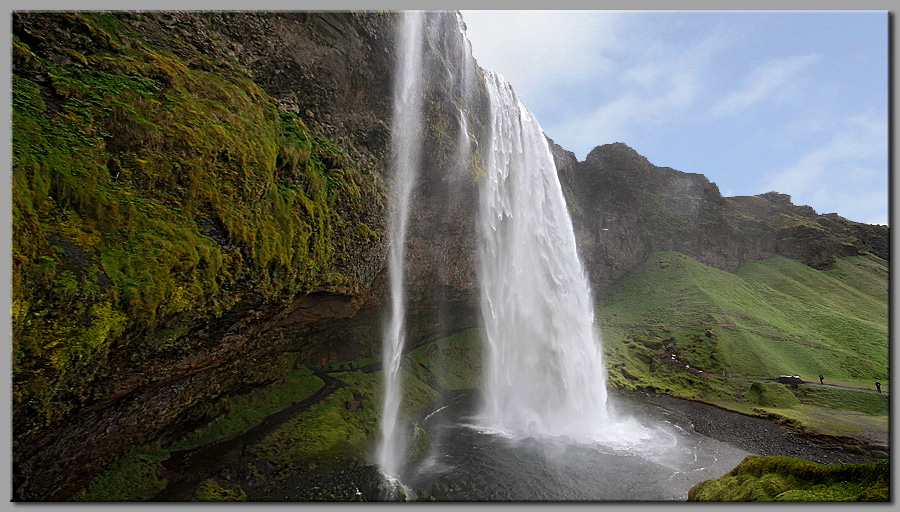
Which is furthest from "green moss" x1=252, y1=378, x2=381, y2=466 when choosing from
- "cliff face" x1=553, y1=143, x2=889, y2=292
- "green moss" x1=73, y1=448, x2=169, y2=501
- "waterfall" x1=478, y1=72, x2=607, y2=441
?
"cliff face" x1=553, y1=143, x2=889, y2=292

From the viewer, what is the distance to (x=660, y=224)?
188 feet

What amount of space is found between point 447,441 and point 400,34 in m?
17.9

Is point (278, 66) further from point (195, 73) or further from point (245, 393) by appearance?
point (245, 393)

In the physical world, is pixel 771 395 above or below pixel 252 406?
above

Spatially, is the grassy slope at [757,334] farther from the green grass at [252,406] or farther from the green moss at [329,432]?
the green grass at [252,406]

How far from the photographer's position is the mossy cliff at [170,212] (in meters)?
6.54

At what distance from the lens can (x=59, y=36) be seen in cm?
757

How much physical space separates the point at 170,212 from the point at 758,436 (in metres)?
26.3

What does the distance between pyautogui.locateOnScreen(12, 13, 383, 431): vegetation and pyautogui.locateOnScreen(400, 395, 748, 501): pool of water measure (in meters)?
8.26

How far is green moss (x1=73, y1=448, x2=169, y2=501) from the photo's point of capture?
876cm

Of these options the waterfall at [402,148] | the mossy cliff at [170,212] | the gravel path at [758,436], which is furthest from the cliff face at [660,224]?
the mossy cliff at [170,212]

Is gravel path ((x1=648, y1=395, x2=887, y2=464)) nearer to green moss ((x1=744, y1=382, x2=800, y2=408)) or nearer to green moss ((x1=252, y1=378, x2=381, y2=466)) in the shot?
green moss ((x1=744, y1=382, x2=800, y2=408))

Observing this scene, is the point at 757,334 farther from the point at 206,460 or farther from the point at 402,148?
the point at 206,460

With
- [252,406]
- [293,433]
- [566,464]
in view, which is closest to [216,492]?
[293,433]
